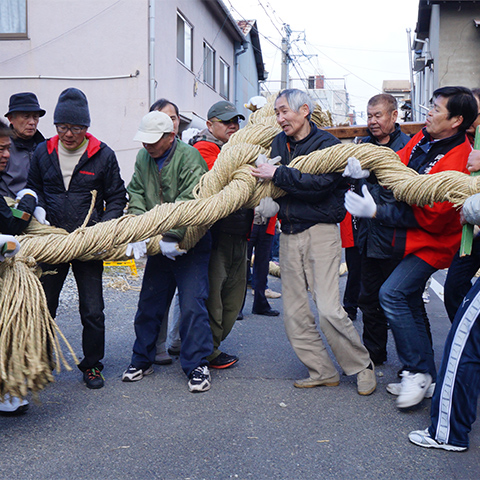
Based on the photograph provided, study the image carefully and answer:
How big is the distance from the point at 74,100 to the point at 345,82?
218ft

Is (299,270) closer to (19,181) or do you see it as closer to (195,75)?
(19,181)

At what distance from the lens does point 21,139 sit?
163 inches

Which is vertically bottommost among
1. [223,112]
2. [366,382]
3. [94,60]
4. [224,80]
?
[366,382]

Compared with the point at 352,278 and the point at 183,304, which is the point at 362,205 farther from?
the point at 352,278

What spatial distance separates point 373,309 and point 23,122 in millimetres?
2991

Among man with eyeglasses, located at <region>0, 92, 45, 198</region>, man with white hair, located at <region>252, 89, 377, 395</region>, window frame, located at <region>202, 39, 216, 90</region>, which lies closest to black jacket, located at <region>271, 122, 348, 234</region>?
man with white hair, located at <region>252, 89, 377, 395</region>

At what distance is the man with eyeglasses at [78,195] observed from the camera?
3.64 meters

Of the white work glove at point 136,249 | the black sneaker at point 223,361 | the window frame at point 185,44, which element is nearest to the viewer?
the white work glove at point 136,249

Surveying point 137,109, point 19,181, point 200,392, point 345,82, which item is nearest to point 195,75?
point 137,109

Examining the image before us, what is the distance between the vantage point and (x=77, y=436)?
2984 millimetres

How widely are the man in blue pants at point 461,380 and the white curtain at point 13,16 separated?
9.89m

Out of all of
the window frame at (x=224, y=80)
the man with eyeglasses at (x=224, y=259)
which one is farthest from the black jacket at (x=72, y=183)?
the window frame at (x=224, y=80)

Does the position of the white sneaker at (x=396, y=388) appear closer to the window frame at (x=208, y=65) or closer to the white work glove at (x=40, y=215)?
the white work glove at (x=40, y=215)

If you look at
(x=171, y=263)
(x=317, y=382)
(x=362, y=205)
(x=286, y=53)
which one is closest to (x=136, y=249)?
(x=171, y=263)
